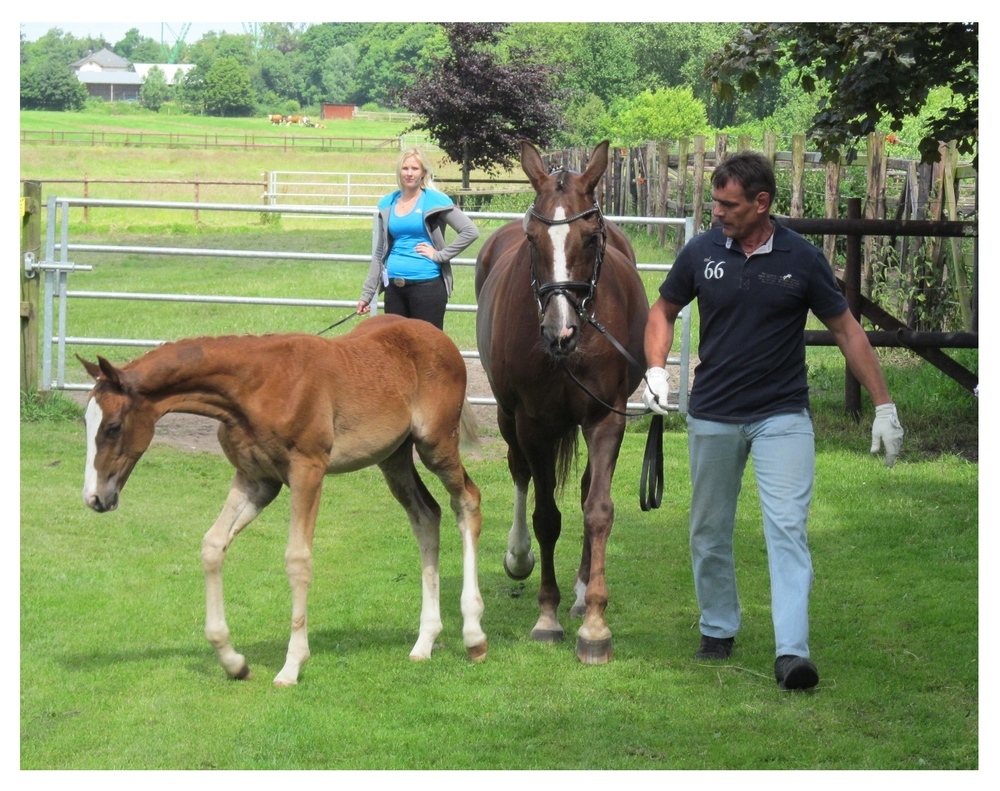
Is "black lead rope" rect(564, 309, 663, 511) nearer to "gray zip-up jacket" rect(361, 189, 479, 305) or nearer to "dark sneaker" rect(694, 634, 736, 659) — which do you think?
"dark sneaker" rect(694, 634, 736, 659)

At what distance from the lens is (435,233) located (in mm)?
8156

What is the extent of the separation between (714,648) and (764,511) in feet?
2.48

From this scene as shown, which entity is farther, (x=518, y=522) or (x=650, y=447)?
(x=518, y=522)

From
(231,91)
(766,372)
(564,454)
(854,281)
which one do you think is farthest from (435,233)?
(231,91)

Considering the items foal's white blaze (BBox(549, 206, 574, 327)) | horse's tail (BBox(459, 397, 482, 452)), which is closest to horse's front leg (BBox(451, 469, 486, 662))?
horse's tail (BBox(459, 397, 482, 452))

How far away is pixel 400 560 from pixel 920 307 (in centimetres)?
737

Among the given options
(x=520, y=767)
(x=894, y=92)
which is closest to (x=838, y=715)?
(x=520, y=767)

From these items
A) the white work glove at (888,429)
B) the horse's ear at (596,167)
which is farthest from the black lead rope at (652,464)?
the horse's ear at (596,167)

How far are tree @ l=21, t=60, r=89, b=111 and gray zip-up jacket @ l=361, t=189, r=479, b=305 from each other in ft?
209

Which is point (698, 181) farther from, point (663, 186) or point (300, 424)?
point (300, 424)

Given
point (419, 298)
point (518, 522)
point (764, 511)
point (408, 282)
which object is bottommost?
point (518, 522)

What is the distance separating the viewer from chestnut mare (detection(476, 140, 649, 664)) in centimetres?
533

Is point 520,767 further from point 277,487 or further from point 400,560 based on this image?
point 400,560

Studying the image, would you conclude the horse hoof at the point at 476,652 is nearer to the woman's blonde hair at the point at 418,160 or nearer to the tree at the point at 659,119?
the woman's blonde hair at the point at 418,160
